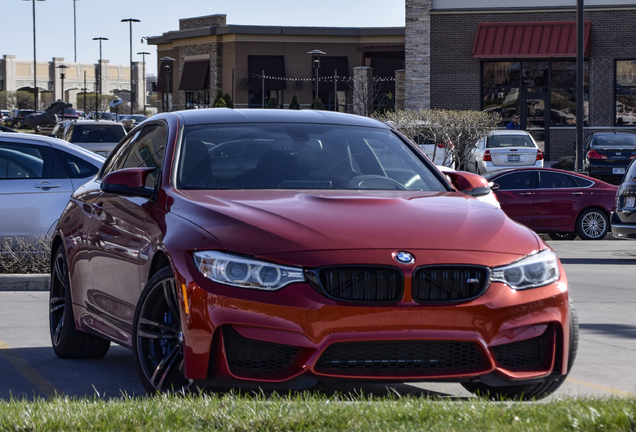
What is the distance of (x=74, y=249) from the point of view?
7.34 metres

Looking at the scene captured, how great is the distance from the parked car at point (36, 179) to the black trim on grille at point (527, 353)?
783cm

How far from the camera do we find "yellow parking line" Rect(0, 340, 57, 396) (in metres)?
6.51

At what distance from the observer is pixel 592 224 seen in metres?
21.6

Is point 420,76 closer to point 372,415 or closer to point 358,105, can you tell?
point 358,105

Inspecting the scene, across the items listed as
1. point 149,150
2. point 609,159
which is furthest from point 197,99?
point 149,150

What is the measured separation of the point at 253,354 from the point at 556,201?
55.8 feet

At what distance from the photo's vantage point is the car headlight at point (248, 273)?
5047mm

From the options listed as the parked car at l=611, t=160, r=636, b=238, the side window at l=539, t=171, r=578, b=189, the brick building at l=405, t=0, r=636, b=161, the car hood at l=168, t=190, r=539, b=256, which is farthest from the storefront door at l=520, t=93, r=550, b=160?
the car hood at l=168, t=190, r=539, b=256

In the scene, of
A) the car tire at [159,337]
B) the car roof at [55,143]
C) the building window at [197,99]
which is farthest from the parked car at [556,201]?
the building window at [197,99]

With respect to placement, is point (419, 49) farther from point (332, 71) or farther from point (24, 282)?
point (24, 282)

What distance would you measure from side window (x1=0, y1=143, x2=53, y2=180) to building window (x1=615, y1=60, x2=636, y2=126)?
33.9 metres

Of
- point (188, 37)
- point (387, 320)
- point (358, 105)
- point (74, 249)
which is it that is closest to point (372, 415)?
point (387, 320)

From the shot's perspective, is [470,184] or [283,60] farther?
[283,60]

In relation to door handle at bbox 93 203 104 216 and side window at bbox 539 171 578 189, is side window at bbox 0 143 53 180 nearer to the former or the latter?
door handle at bbox 93 203 104 216
